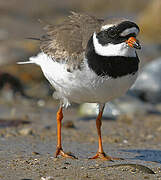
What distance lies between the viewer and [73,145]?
598cm

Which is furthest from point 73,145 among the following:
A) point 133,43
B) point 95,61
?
point 133,43

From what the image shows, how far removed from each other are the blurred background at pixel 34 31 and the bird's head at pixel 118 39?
7.53 ft

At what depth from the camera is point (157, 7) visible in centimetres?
1403

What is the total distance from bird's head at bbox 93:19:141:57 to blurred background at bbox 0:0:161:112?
2.30m

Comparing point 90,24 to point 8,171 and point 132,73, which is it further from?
point 8,171

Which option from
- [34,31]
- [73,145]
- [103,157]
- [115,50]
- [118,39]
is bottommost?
[73,145]

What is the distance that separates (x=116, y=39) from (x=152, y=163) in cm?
152

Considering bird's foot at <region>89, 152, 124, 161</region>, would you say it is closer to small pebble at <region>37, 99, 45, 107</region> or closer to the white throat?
the white throat

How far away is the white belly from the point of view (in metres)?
4.62

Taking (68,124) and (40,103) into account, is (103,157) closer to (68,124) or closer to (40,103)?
(68,124)

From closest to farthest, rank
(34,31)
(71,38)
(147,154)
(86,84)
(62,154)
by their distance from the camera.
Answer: (86,84) → (71,38) → (62,154) → (147,154) → (34,31)

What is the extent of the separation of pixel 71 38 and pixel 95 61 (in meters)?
0.63

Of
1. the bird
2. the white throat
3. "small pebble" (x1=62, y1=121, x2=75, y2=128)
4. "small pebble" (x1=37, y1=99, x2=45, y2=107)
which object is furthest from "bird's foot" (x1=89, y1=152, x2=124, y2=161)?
"small pebble" (x1=37, y1=99, x2=45, y2=107)

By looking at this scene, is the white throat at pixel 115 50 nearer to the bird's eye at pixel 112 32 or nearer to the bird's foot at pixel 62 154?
the bird's eye at pixel 112 32
